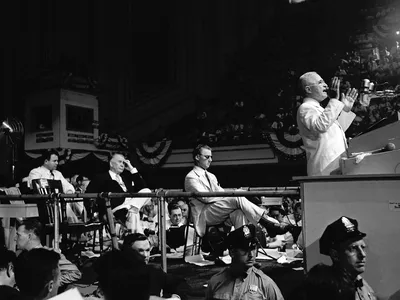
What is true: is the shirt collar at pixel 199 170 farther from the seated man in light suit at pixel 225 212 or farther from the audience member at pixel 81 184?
the audience member at pixel 81 184

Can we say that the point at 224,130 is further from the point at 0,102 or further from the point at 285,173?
the point at 0,102

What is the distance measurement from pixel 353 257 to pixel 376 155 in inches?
28.9

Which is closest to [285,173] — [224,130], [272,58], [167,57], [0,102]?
[224,130]

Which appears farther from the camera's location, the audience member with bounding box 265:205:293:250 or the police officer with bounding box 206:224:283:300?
the audience member with bounding box 265:205:293:250

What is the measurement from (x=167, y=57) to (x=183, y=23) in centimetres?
110

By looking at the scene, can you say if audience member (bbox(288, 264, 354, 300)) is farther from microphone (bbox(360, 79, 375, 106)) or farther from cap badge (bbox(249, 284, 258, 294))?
microphone (bbox(360, 79, 375, 106))

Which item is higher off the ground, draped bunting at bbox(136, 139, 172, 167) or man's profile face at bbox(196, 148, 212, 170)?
draped bunting at bbox(136, 139, 172, 167)

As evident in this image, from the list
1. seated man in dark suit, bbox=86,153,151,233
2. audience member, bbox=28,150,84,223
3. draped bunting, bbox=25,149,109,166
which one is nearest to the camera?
seated man in dark suit, bbox=86,153,151,233

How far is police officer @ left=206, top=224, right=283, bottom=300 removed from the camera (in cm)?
342

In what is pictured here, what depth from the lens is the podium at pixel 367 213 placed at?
2926 millimetres

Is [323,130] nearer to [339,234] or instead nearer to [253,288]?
[339,234]

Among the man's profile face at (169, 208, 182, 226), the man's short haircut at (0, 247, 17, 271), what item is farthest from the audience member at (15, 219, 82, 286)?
the man's profile face at (169, 208, 182, 226)

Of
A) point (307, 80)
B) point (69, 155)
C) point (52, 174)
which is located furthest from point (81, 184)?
point (307, 80)

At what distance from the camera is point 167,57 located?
45.6 feet
